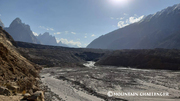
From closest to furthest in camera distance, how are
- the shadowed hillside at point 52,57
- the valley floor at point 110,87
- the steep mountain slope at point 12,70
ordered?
the steep mountain slope at point 12,70 → the valley floor at point 110,87 → the shadowed hillside at point 52,57

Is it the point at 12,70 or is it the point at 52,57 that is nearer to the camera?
the point at 12,70

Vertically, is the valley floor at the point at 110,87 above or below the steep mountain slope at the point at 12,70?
below

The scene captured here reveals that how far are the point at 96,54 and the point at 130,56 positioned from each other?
1705 inches

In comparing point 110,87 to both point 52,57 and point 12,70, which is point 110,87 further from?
→ point 52,57

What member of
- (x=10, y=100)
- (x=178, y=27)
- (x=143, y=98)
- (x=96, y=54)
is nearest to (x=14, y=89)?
(x=10, y=100)

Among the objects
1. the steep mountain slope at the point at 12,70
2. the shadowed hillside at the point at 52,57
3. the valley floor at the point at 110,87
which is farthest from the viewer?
the shadowed hillside at the point at 52,57

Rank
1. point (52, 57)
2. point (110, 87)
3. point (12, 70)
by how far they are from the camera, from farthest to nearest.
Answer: point (52, 57)
point (110, 87)
point (12, 70)

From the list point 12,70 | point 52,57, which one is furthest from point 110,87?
point 52,57

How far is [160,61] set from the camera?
4922cm

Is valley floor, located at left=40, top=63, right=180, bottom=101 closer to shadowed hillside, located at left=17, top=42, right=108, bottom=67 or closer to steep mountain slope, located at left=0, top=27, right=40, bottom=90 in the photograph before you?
steep mountain slope, located at left=0, top=27, right=40, bottom=90

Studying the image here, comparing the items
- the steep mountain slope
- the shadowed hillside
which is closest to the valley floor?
the steep mountain slope

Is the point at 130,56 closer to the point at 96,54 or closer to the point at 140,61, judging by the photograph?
the point at 140,61

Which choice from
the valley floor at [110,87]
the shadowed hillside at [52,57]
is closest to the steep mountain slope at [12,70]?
the valley floor at [110,87]

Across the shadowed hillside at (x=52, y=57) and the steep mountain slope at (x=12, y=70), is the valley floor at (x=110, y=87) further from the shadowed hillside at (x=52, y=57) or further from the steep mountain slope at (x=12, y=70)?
the shadowed hillside at (x=52, y=57)
